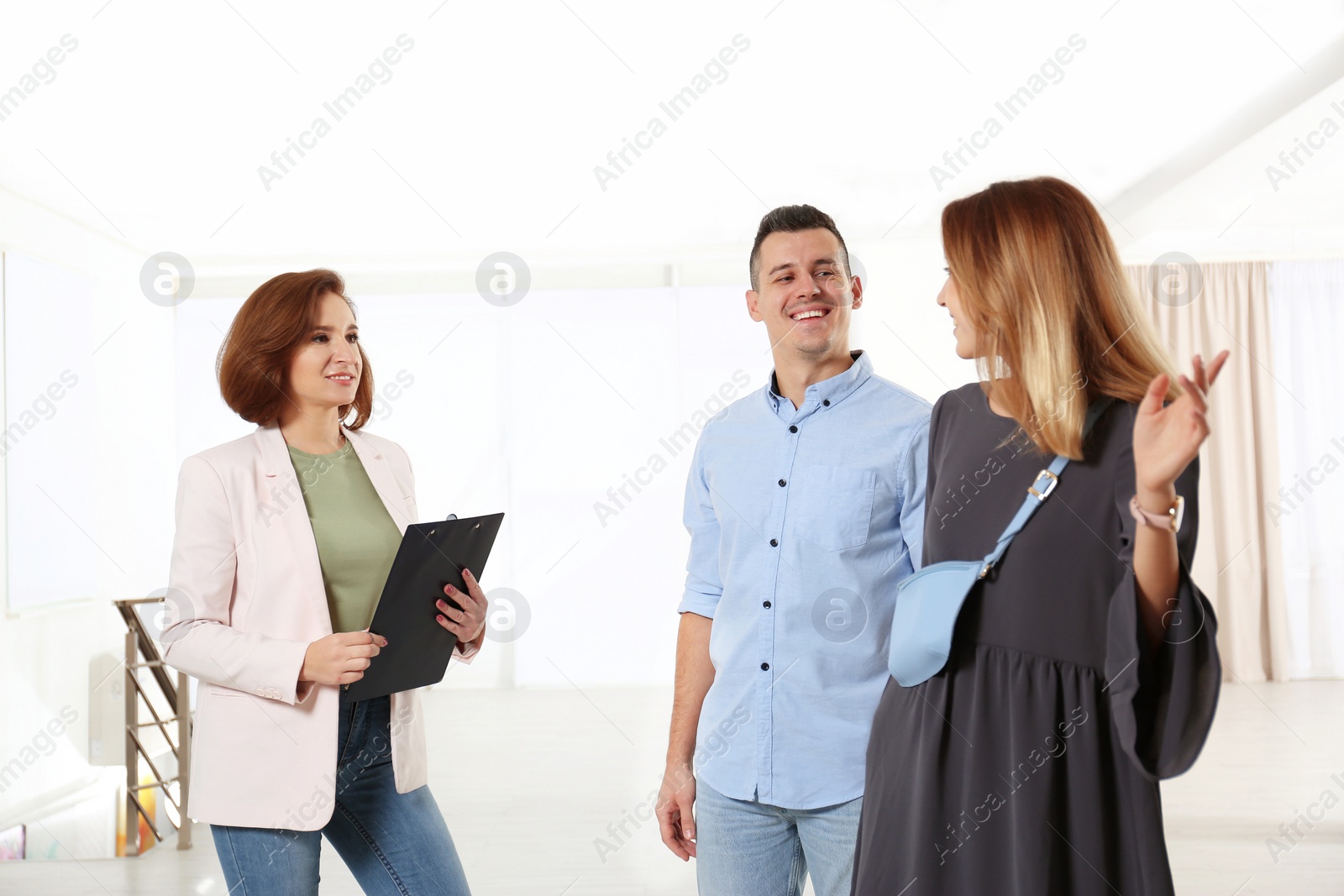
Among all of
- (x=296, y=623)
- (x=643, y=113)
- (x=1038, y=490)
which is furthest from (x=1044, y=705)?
(x=643, y=113)

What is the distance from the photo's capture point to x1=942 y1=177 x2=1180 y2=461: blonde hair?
84cm

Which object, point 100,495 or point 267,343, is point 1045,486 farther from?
point 100,495

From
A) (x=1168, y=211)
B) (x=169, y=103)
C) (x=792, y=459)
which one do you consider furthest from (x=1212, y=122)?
(x=169, y=103)

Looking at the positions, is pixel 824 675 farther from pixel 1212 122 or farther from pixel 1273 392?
pixel 1273 392

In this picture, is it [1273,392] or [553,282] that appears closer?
Answer: [1273,392]

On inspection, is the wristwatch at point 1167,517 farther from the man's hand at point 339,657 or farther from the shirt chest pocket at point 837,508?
the man's hand at point 339,657

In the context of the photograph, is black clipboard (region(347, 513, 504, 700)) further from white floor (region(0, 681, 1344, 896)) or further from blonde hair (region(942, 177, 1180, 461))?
white floor (region(0, 681, 1344, 896))

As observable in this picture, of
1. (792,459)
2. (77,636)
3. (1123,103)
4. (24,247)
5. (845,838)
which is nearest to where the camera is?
(845,838)

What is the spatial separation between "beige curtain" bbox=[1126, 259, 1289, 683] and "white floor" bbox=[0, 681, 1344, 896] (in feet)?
1.49

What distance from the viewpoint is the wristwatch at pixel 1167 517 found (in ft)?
2.48

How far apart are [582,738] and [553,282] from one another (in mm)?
3118

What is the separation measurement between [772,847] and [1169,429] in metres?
0.82

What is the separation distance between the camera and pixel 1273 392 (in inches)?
233

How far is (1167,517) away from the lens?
76 centimetres
